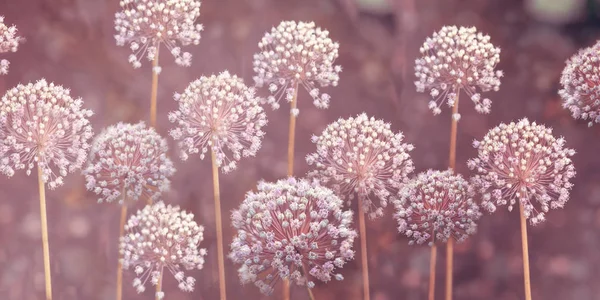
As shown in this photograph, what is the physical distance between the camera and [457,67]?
2.13 m

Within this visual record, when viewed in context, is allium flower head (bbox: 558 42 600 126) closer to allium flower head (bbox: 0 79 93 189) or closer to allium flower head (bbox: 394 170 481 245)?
allium flower head (bbox: 394 170 481 245)

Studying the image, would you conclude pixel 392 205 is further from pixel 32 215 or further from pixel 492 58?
pixel 32 215

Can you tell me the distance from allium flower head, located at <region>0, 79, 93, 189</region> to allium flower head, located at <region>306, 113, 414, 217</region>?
842 mm

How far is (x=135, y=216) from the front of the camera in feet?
6.78

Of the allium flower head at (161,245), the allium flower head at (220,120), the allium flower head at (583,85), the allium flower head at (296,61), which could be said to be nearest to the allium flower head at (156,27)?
the allium flower head at (220,120)

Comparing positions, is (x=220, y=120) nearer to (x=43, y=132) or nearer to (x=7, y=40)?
(x=43, y=132)

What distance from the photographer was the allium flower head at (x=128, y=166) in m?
2.05

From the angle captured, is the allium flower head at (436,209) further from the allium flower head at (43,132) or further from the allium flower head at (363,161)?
the allium flower head at (43,132)

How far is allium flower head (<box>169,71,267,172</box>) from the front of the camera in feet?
6.84

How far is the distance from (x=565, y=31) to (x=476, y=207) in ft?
2.38

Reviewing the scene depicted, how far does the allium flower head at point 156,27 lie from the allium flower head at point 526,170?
1132 millimetres

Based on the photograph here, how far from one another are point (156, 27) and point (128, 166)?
51 centimetres

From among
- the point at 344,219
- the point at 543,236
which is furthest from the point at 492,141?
the point at 344,219

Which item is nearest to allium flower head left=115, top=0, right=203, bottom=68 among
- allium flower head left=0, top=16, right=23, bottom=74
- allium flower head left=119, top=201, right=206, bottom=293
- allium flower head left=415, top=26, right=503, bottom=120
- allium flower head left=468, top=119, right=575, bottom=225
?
allium flower head left=0, top=16, right=23, bottom=74
